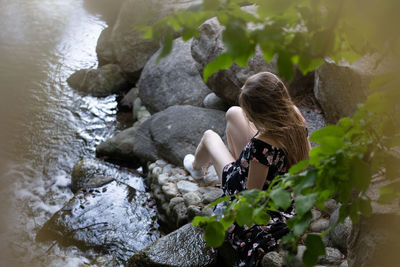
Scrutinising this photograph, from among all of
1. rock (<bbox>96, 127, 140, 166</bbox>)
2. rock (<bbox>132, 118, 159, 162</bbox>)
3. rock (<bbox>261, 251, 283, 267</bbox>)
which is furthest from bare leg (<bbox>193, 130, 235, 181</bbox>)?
rock (<bbox>96, 127, 140, 166</bbox>)

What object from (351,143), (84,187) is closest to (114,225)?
(84,187)

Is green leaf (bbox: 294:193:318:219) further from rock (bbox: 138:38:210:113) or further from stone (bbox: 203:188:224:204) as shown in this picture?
rock (bbox: 138:38:210:113)

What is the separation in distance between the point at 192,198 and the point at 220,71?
1.31 meters

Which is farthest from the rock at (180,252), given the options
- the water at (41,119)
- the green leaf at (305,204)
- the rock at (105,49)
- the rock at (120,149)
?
the rock at (105,49)

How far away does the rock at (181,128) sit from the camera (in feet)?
13.3

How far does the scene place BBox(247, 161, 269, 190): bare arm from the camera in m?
2.36

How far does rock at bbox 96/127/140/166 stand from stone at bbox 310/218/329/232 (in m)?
2.32

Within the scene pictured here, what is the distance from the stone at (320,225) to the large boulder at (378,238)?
88cm

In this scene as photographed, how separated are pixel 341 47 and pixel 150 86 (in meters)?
4.34

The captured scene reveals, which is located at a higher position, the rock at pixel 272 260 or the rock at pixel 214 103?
the rock at pixel 272 260

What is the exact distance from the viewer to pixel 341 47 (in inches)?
43.1

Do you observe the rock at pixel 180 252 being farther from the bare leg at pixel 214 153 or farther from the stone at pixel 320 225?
the stone at pixel 320 225

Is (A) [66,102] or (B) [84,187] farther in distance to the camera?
(A) [66,102]

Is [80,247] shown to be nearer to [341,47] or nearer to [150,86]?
[150,86]
